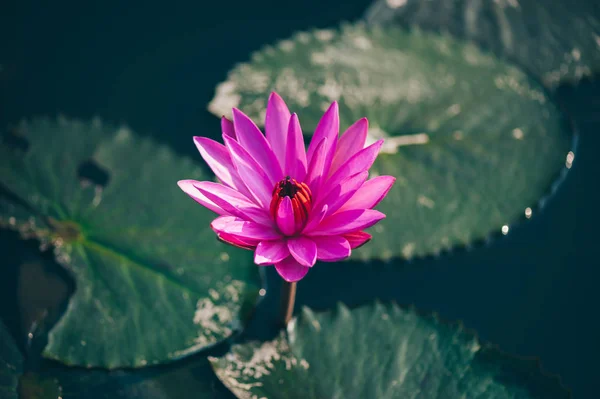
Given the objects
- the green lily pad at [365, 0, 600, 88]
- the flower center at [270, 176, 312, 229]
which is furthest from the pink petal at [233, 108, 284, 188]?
the green lily pad at [365, 0, 600, 88]

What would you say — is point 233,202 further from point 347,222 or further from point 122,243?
point 122,243

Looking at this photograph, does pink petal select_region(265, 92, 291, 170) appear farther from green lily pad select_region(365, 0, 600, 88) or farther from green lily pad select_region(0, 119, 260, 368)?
green lily pad select_region(365, 0, 600, 88)

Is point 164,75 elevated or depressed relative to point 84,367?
elevated

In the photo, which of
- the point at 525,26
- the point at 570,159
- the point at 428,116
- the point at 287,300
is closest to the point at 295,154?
the point at 287,300

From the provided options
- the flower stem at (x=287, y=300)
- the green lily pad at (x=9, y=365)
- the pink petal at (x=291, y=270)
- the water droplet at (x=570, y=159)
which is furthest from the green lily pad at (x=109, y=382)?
the water droplet at (x=570, y=159)

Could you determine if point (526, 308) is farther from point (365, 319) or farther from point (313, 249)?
point (313, 249)

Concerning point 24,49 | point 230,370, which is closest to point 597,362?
point 230,370
